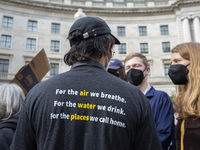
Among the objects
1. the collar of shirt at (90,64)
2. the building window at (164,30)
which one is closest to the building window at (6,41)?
the building window at (164,30)

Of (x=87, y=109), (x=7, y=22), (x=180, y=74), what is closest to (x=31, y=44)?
(x=7, y=22)

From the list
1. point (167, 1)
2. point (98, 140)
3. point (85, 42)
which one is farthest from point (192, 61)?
point (167, 1)

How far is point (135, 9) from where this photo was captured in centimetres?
3491

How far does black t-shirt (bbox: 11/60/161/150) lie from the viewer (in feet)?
5.38

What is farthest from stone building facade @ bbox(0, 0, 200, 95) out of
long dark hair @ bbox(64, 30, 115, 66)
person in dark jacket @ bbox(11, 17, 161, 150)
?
person in dark jacket @ bbox(11, 17, 161, 150)

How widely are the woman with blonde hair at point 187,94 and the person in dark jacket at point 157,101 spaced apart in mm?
654

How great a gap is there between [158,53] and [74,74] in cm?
3304

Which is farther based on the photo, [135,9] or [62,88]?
[135,9]

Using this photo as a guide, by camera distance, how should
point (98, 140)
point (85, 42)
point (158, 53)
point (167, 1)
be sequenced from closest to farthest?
point (98, 140) < point (85, 42) < point (158, 53) < point (167, 1)

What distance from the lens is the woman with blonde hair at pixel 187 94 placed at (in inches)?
98.0

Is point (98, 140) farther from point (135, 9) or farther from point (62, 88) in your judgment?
point (135, 9)

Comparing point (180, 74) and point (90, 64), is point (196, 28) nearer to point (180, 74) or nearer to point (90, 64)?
point (180, 74)

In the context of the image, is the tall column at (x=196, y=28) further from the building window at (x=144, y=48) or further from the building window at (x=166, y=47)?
the building window at (x=144, y=48)

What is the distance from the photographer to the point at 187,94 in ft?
8.86
